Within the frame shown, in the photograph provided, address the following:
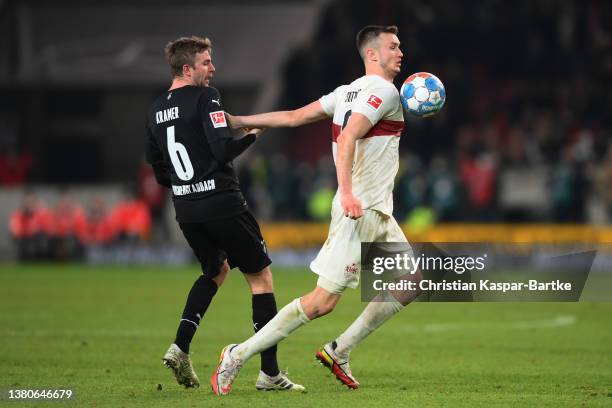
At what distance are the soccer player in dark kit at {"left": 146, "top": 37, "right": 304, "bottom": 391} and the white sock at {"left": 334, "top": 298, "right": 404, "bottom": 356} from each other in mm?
394

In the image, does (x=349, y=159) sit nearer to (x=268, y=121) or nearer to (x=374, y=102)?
(x=374, y=102)

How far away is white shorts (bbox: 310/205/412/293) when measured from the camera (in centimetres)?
805

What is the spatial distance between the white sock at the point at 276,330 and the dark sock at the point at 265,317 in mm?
232

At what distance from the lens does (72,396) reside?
803cm

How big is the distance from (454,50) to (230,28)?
17.7 ft

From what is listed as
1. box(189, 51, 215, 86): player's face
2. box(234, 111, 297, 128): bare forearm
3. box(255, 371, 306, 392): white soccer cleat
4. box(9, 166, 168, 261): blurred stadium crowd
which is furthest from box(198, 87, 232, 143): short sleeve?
box(9, 166, 168, 261): blurred stadium crowd

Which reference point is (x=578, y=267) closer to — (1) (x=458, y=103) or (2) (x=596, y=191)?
(2) (x=596, y=191)

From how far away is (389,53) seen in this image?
8.25 meters

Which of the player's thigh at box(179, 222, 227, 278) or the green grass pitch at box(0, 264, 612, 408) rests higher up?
the player's thigh at box(179, 222, 227, 278)

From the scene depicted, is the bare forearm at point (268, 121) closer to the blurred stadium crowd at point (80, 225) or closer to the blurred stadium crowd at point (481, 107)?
the blurred stadium crowd at point (481, 107)

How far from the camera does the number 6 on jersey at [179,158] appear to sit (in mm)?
8273

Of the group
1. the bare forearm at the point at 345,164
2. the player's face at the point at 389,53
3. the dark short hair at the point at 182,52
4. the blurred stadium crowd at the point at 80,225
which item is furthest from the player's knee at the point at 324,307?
the blurred stadium crowd at the point at 80,225

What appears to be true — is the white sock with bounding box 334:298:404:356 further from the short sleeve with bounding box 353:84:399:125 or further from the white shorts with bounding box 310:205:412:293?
the short sleeve with bounding box 353:84:399:125

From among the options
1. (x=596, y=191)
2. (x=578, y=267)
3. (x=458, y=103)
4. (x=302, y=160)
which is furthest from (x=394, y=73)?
(x=302, y=160)
